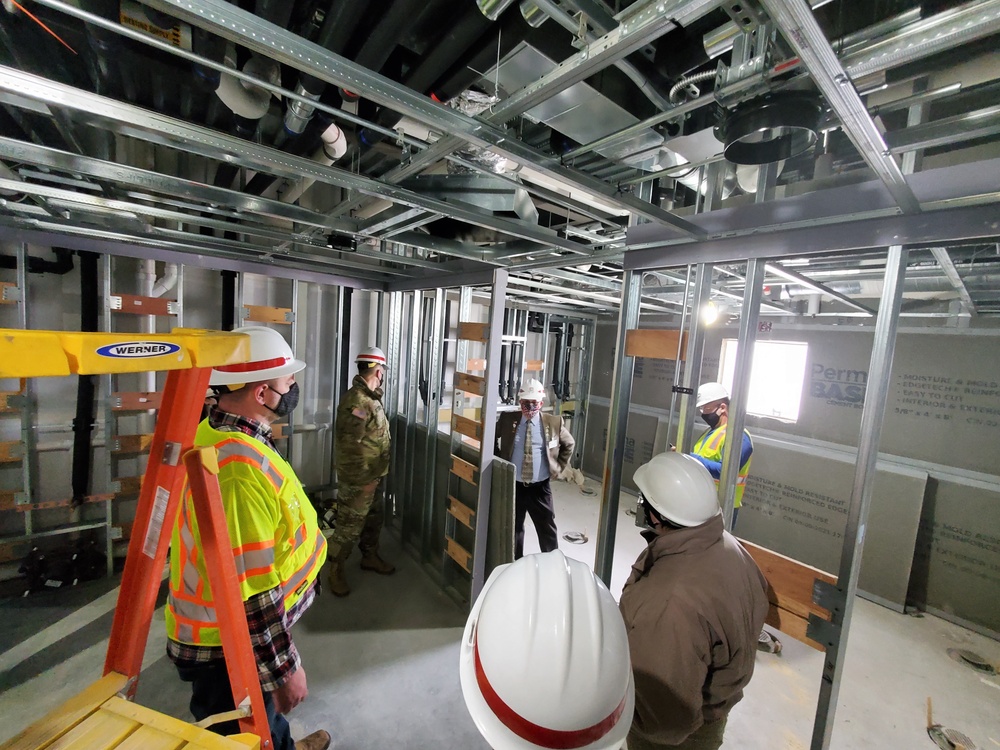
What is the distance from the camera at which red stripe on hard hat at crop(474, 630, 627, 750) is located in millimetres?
757

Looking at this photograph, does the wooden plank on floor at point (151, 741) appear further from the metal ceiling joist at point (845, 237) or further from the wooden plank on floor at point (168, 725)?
the metal ceiling joist at point (845, 237)

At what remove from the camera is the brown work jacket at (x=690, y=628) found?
1110 millimetres

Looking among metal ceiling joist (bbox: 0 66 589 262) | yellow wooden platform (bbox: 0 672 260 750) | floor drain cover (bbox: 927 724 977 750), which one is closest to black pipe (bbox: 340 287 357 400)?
metal ceiling joist (bbox: 0 66 589 262)

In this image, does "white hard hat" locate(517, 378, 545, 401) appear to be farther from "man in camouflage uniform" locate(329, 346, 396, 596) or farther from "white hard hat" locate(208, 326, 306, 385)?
"white hard hat" locate(208, 326, 306, 385)

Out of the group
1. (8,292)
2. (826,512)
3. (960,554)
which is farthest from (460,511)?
(960,554)

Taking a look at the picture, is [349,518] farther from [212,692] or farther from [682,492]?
[682,492]

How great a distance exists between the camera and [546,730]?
29.8 inches

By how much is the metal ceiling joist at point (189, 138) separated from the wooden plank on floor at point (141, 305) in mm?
1963

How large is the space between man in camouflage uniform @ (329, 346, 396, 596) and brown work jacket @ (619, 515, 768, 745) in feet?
7.42

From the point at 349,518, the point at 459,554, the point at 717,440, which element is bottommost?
the point at 459,554

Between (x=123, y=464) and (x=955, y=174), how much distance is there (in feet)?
15.6

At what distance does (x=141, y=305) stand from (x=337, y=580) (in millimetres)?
2424

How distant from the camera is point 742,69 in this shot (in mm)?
873

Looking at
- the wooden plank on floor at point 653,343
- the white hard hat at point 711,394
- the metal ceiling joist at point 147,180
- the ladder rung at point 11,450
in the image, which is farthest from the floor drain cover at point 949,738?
the ladder rung at point 11,450
